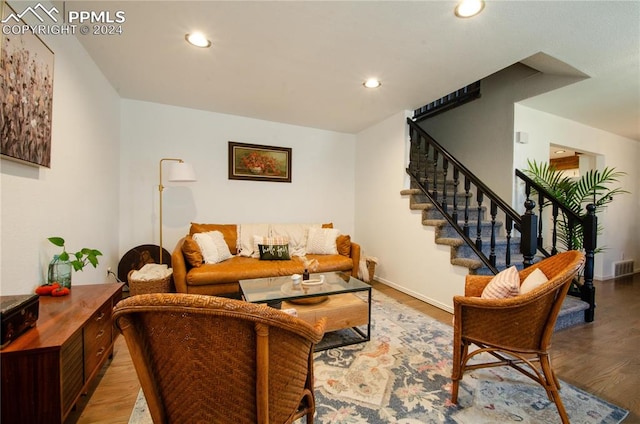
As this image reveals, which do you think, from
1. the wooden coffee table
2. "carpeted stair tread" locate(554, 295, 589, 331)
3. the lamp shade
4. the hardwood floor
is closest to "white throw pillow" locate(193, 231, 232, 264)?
the lamp shade

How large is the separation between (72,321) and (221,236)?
6.54 feet

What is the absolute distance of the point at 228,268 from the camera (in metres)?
2.80

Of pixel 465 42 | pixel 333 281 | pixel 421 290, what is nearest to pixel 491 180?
pixel 421 290

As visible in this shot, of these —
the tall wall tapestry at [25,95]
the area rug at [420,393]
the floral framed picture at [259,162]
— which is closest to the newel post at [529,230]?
the area rug at [420,393]

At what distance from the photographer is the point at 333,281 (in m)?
2.40

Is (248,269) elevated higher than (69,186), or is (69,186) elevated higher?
(69,186)

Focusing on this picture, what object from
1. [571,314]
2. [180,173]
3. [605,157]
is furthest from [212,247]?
[605,157]

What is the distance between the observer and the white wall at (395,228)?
2936 mm

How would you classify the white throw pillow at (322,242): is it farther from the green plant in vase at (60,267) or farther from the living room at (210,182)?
the green plant in vase at (60,267)

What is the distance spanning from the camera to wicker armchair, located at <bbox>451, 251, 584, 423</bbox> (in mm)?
1299

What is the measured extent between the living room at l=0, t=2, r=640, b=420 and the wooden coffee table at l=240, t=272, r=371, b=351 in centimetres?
124

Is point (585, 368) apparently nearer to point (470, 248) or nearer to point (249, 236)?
point (470, 248)

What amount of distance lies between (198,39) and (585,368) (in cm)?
373

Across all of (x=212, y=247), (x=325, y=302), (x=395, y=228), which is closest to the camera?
(x=325, y=302)
